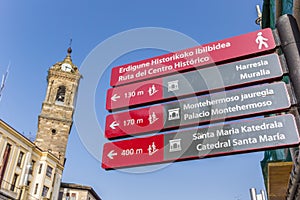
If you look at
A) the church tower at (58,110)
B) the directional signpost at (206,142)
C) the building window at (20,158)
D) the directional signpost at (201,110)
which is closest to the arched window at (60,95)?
the church tower at (58,110)

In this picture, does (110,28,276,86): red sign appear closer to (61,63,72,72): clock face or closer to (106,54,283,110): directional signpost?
(106,54,283,110): directional signpost

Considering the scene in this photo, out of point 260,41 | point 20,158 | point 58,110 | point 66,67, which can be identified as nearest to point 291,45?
point 260,41

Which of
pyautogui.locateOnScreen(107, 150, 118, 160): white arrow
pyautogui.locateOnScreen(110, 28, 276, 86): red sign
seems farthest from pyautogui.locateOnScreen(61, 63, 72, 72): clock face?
pyautogui.locateOnScreen(107, 150, 118, 160): white arrow

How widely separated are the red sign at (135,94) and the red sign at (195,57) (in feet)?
0.45

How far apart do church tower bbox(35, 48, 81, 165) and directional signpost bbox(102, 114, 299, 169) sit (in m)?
36.7

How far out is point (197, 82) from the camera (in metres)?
4.51

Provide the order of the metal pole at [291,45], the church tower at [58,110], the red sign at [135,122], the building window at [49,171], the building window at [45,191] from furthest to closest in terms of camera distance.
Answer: the church tower at [58,110], the building window at [49,171], the building window at [45,191], the red sign at [135,122], the metal pole at [291,45]

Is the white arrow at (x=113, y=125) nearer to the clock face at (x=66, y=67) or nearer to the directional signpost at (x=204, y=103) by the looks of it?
the directional signpost at (x=204, y=103)

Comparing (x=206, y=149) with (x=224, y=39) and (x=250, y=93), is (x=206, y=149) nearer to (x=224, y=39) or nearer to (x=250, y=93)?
(x=250, y=93)

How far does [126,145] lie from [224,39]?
2282 mm

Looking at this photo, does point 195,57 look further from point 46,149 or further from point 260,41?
point 46,149

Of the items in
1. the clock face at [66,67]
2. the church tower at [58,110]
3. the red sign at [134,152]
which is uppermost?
the clock face at [66,67]

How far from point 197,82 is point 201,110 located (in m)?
0.51

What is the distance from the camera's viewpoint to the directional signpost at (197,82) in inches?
156
